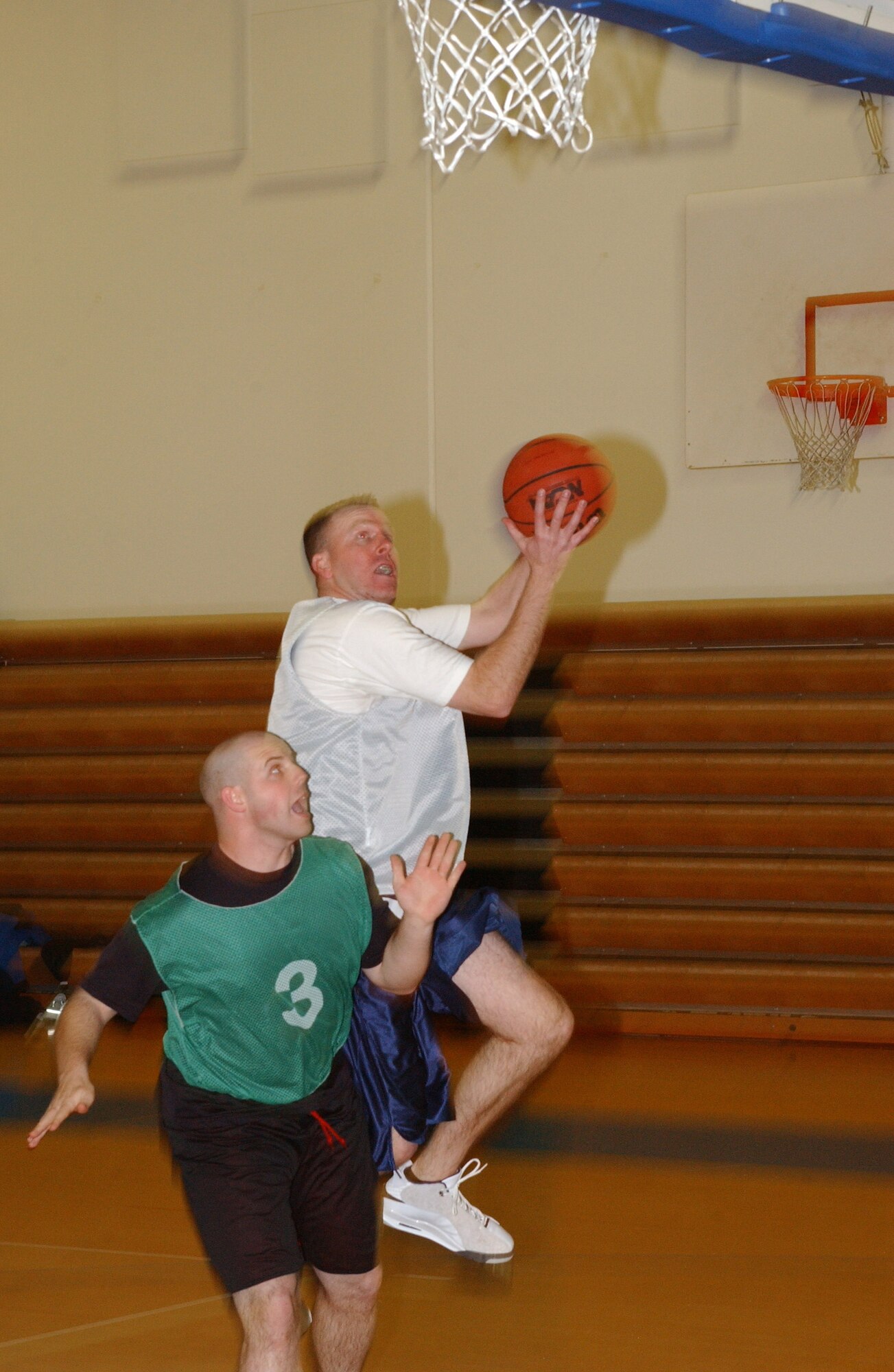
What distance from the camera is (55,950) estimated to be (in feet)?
22.7

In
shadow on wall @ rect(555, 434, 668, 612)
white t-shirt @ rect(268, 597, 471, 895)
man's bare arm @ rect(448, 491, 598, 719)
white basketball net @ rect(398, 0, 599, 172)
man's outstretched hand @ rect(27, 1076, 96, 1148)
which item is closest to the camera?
man's outstretched hand @ rect(27, 1076, 96, 1148)

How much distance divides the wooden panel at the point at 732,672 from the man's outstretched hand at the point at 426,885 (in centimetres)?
383

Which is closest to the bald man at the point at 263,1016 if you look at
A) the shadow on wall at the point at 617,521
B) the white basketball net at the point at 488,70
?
the white basketball net at the point at 488,70

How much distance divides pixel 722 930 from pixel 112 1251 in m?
3.21

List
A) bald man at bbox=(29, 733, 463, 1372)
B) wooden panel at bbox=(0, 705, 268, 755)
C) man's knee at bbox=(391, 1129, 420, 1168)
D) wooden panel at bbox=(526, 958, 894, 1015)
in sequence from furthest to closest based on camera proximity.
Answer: wooden panel at bbox=(0, 705, 268, 755) → wooden panel at bbox=(526, 958, 894, 1015) → man's knee at bbox=(391, 1129, 420, 1168) → bald man at bbox=(29, 733, 463, 1372)

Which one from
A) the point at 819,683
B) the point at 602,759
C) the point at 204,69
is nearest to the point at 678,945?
the point at 602,759

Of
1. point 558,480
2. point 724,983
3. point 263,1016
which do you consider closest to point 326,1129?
point 263,1016

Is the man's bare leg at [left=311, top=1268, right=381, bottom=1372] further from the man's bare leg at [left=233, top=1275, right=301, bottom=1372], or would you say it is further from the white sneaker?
the white sneaker

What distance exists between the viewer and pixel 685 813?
6.25 m

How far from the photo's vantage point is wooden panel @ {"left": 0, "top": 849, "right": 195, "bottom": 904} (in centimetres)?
693

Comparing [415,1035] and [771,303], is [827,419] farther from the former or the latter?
[415,1035]

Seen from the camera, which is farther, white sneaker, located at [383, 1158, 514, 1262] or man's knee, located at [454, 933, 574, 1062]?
white sneaker, located at [383, 1158, 514, 1262]

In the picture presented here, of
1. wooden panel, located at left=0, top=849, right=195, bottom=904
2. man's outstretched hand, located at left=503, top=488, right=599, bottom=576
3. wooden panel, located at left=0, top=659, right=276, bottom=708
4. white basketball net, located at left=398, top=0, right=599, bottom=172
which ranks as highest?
white basketball net, located at left=398, top=0, right=599, bottom=172

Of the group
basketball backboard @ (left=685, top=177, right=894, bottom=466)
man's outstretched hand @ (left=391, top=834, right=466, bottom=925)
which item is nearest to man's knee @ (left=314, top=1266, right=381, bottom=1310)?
man's outstretched hand @ (left=391, top=834, right=466, bottom=925)
